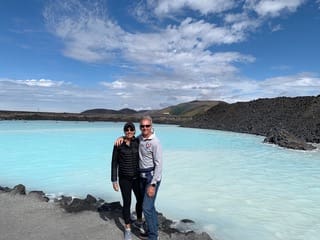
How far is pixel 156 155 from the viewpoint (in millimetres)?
3916

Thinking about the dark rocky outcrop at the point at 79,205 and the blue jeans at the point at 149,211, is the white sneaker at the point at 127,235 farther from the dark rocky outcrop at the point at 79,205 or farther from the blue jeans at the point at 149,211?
the dark rocky outcrop at the point at 79,205

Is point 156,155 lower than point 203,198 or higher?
higher

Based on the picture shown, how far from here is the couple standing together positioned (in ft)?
12.9

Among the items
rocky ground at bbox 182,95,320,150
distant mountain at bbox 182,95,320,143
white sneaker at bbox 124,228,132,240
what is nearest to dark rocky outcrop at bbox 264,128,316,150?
rocky ground at bbox 182,95,320,150

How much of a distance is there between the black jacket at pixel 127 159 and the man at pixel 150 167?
10 centimetres

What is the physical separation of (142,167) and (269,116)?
134 feet

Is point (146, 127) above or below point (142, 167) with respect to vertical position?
above

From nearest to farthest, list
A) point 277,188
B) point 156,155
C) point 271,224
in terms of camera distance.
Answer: point 156,155 → point 271,224 → point 277,188

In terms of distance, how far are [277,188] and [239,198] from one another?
179cm

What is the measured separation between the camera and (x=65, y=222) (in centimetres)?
497

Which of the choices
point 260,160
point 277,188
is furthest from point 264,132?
point 277,188

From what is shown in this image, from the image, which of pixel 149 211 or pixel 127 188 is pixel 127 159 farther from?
pixel 149 211

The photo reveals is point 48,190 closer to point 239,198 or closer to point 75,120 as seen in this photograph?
point 239,198

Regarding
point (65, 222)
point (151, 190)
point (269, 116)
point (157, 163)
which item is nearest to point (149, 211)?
point (151, 190)
